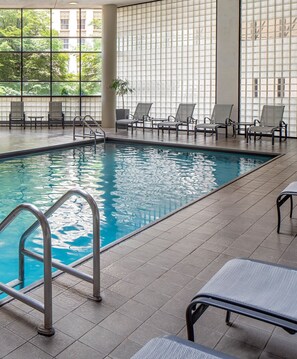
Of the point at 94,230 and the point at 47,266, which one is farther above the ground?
the point at 94,230

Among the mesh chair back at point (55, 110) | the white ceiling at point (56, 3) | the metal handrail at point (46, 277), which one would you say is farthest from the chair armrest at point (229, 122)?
the metal handrail at point (46, 277)

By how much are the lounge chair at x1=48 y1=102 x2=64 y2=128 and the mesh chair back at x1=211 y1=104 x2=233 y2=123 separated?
539 cm

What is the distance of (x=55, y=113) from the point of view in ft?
47.9

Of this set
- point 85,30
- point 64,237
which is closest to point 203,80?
point 85,30

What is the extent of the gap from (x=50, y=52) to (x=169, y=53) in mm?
4498

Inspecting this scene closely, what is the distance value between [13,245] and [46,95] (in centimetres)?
1185

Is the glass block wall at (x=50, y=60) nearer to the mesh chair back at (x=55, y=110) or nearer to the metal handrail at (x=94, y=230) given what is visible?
the mesh chair back at (x=55, y=110)

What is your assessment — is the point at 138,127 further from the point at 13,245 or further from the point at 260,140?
the point at 13,245

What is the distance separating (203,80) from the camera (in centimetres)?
1281

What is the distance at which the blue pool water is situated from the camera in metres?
4.42

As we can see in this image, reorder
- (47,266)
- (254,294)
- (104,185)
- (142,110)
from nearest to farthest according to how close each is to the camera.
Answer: (254,294)
(47,266)
(104,185)
(142,110)

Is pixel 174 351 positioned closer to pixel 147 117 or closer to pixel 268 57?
pixel 268 57

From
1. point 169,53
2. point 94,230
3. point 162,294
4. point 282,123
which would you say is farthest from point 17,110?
point 162,294

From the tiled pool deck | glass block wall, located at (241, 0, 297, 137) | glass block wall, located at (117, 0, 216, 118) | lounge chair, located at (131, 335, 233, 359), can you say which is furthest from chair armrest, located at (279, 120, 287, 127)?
lounge chair, located at (131, 335, 233, 359)
